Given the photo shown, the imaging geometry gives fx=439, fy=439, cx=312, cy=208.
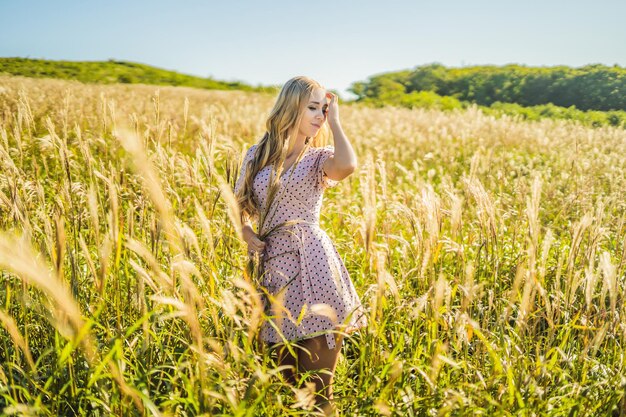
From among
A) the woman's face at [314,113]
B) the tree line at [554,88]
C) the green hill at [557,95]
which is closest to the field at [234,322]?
the woman's face at [314,113]

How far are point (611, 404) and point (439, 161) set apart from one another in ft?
19.2

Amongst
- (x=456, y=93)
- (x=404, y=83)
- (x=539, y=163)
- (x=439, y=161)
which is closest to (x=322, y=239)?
(x=439, y=161)

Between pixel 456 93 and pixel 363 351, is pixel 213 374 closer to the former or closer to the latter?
pixel 363 351

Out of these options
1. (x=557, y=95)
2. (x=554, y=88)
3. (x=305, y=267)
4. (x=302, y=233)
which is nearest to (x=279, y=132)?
(x=302, y=233)

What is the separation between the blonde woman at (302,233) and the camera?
2.06 meters

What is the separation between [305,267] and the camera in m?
2.16

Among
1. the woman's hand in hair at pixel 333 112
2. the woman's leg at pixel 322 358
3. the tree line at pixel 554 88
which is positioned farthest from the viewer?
the tree line at pixel 554 88

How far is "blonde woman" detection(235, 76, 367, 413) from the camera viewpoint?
206cm

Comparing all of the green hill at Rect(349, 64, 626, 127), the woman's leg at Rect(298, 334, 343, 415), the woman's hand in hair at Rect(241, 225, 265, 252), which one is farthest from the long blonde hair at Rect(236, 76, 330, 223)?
the green hill at Rect(349, 64, 626, 127)

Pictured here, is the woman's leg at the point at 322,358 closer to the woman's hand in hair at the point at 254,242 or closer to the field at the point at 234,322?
the field at the point at 234,322

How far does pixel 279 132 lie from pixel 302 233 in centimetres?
60

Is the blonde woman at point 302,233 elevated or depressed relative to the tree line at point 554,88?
depressed

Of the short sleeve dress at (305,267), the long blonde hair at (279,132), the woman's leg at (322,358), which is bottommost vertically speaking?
the woman's leg at (322,358)

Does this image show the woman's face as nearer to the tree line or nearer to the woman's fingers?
the woman's fingers
